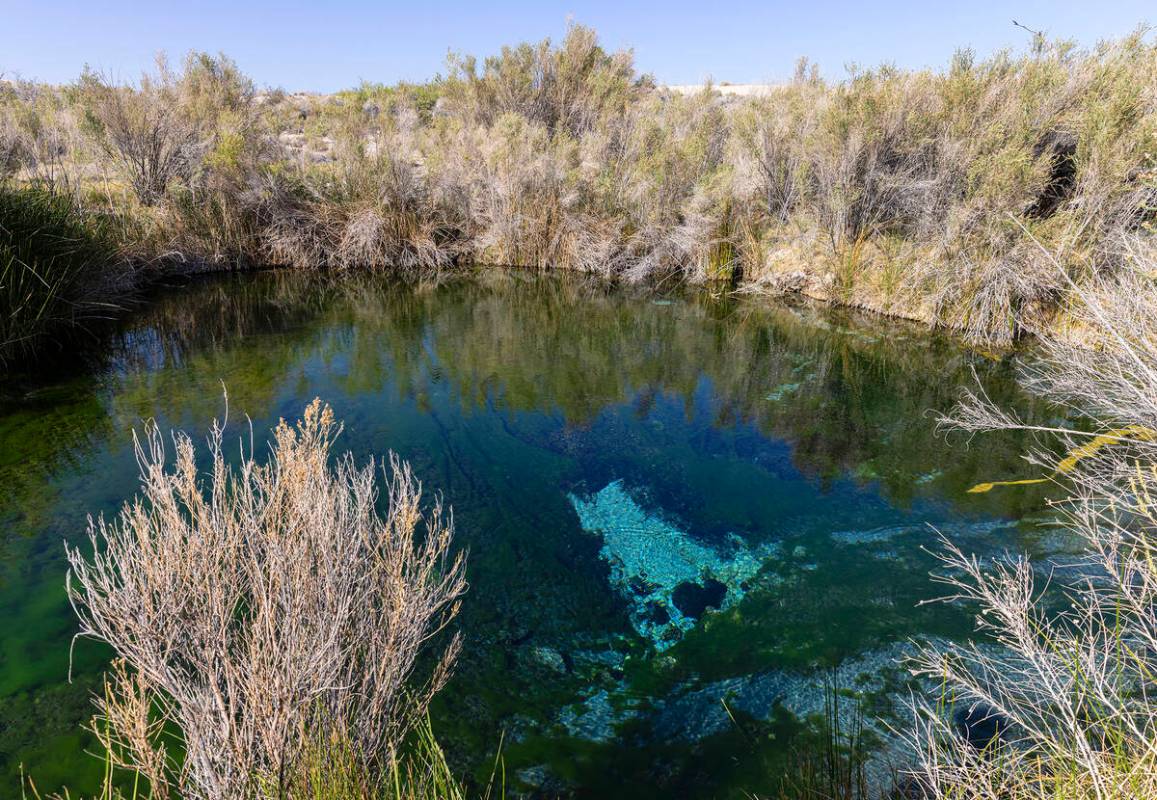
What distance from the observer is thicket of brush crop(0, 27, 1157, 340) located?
827cm

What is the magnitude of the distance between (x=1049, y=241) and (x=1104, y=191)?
77 centimetres

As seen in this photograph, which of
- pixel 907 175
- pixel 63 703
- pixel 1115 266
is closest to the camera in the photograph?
pixel 63 703

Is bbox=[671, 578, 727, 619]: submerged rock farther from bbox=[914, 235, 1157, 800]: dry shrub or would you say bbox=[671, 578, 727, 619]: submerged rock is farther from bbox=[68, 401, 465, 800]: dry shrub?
bbox=[68, 401, 465, 800]: dry shrub

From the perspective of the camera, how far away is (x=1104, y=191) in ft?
24.8

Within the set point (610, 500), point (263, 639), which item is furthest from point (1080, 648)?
point (610, 500)

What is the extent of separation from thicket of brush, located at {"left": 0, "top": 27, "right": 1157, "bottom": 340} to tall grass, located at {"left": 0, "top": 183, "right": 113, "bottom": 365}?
1.53 m

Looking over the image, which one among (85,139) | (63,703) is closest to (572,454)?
(63,703)

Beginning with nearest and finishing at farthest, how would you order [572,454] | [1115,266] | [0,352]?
[572,454], [0,352], [1115,266]

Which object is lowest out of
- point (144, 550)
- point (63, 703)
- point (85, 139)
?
point (63, 703)

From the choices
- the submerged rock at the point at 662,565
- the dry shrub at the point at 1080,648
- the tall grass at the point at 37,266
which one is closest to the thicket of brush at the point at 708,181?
the tall grass at the point at 37,266

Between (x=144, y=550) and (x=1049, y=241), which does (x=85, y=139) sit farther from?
(x=1049, y=241)

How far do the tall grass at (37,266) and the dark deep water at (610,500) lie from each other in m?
0.75

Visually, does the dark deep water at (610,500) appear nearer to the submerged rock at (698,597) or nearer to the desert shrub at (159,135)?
the submerged rock at (698,597)

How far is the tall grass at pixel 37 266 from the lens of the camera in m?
6.70
